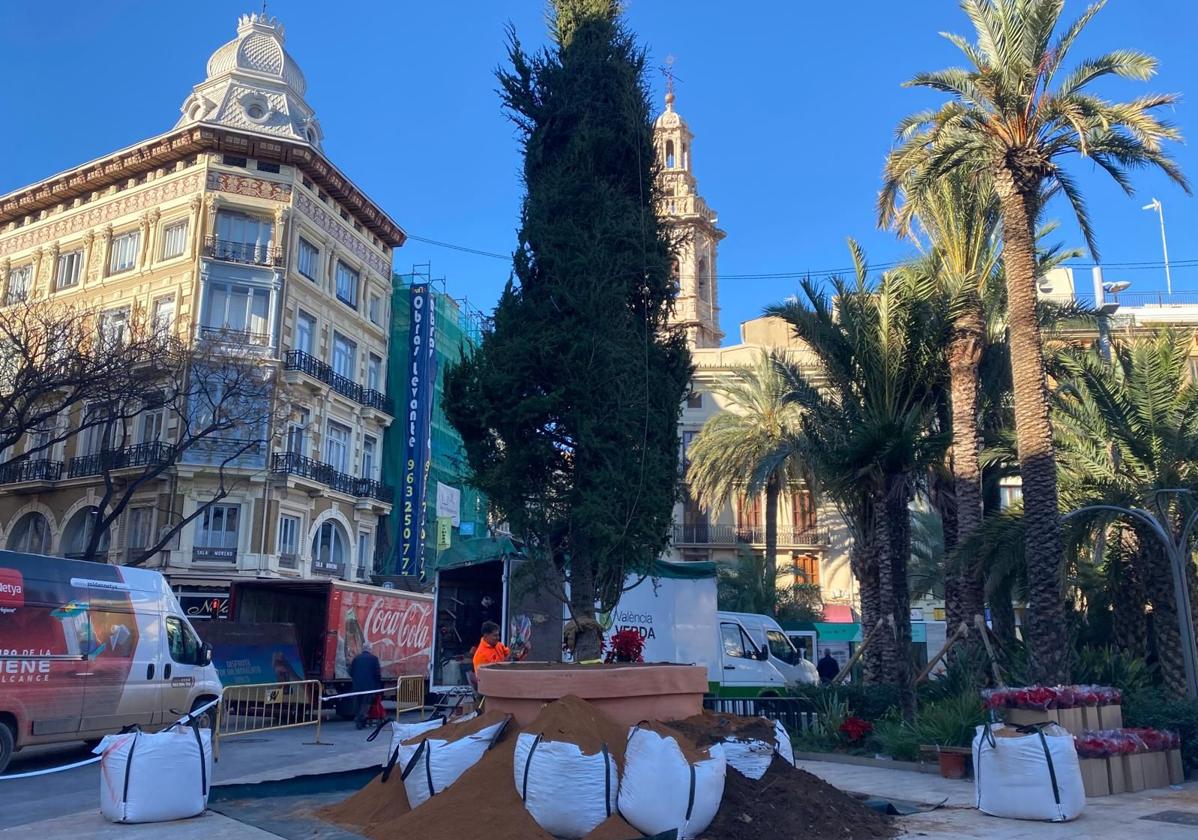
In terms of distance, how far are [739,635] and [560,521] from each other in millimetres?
12157

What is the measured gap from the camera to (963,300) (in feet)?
57.5

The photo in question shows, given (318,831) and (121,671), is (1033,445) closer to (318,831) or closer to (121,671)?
(318,831)

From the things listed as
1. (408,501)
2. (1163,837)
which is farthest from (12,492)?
(1163,837)

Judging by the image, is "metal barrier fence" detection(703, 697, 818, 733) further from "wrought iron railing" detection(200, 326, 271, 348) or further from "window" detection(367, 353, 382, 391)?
"window" detection(367, 353, 382, 391)

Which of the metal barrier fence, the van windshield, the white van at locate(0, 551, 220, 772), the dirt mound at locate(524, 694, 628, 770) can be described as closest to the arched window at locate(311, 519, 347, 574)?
the van windshield

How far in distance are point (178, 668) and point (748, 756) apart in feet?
34.0

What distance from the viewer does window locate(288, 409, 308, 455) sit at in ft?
109

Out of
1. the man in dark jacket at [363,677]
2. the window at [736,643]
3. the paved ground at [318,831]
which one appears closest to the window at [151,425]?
the man in dark jacket at [363,677]

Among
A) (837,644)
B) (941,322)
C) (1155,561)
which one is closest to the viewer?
(1155,561)

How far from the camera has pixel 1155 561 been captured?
15766 millimetres

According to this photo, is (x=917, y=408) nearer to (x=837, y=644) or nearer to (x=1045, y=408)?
(x=1045, y=408)

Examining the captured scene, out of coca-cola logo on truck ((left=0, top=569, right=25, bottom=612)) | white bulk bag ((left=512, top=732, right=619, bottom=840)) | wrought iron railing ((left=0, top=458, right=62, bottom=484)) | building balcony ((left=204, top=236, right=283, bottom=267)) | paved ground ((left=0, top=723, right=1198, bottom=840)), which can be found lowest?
paved ground ((left=0, top=723, right=1198, bottom=840))

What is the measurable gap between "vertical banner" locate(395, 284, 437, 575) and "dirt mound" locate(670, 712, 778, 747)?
1143 inches

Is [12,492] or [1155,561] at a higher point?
[12,492]
